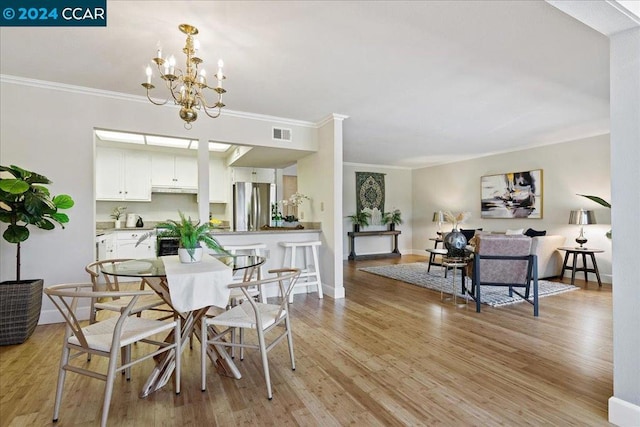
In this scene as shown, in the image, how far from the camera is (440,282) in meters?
5.27

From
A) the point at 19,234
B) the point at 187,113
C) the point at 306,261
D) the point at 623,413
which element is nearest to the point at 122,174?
the point at 19,234

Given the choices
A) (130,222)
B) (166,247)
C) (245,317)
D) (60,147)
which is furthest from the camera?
(130,222)

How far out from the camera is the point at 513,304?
404 cm

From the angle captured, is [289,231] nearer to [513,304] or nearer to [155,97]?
[155,97]

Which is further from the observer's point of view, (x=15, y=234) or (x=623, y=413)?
(x=15, y=234)

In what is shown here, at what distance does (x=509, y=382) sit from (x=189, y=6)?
3255 millimetres

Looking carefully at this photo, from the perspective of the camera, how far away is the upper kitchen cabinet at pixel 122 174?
5.79 metres

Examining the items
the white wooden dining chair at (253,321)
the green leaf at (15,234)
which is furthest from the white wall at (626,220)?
the green leaf at (15,234)

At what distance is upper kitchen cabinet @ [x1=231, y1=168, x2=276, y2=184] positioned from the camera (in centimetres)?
667

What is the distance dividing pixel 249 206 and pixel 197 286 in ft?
15.3

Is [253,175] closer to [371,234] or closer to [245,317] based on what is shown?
[371,234]

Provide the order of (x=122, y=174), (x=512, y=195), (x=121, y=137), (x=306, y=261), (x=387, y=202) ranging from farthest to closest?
1. (x=387, y=202)
2. (x=512, y=195)
3. (x=122, y=174)
4. (x=121, y=137)
5. (x=306, y=261)

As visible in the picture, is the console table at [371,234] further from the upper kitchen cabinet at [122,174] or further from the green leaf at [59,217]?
the green leaf at [59,217]

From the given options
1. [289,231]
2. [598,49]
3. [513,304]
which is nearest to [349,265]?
[289,231]
